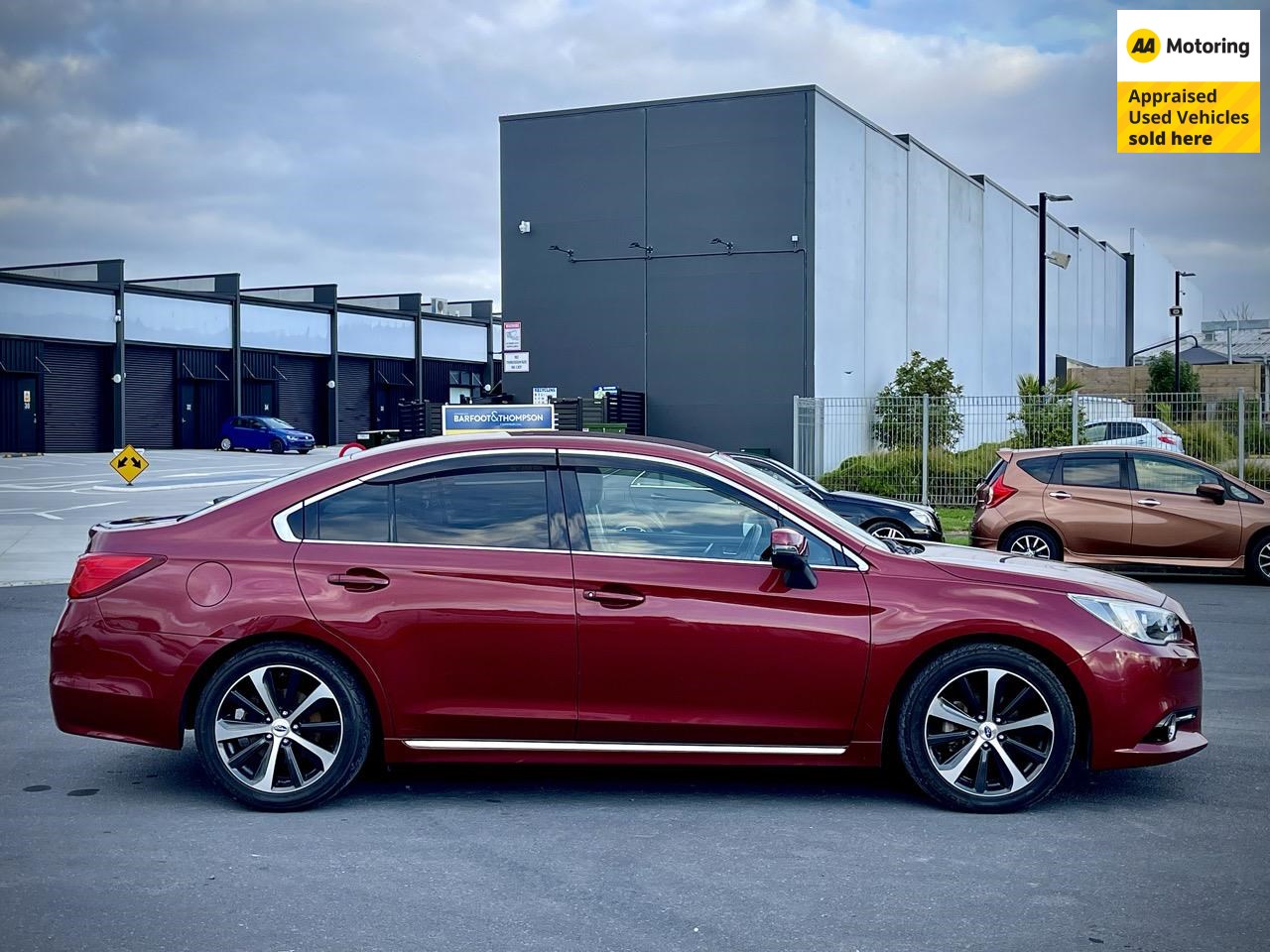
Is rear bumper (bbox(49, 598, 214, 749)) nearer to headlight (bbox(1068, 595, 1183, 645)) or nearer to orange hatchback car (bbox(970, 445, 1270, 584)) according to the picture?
headlight (bbox(1068, 595, 1183, 645))

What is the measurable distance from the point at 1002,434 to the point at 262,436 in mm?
38688

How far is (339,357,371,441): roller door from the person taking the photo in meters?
A: 67.9

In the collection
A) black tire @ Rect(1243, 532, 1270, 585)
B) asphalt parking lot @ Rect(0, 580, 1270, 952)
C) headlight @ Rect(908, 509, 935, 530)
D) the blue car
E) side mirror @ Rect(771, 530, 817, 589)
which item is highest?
the blue car

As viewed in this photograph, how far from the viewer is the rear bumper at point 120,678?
18.5 feet

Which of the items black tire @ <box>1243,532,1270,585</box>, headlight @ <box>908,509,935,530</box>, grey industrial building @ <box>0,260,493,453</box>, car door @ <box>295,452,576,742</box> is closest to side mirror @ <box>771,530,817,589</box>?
car door @ <box>295,452,576,742</box>

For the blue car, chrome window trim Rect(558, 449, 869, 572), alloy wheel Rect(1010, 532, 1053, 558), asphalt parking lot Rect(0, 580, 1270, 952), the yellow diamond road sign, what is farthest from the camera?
the blue car

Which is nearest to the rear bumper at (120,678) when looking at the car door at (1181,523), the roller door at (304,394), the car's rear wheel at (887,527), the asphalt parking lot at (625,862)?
the asphalt parking lot at (625,862)

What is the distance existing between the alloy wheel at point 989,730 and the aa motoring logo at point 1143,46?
19.8 meters

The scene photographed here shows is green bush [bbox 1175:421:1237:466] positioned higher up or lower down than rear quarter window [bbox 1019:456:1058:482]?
higher up

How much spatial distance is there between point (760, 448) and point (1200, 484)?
19555 mm

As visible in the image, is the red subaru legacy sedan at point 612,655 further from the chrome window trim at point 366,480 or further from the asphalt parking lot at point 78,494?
the asphalt parking lot at point 78,494

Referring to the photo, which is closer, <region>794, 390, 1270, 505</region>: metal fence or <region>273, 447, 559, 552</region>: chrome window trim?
<region>273, 447, 559, 552</region>: chrome window trim

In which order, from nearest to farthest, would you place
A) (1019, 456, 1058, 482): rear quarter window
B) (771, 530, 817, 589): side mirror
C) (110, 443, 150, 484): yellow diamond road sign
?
1. (771, 530, 817, 589): side mirror
2. (1019, 456, 1058, 482): rear quarter window
3. (110, 443, 150, 484): yellow diamond road sign

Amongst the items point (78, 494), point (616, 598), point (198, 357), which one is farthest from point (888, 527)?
point (198, 357)
